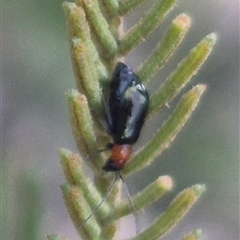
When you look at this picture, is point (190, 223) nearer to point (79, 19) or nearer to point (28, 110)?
point (28, 110)

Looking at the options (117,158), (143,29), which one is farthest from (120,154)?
(143,29)

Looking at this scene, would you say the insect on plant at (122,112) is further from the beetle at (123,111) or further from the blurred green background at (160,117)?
the blurred green background at (160,117)

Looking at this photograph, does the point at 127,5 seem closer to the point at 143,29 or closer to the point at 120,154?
the point at 143,29

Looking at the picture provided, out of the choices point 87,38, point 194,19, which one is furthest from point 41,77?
point 87,38

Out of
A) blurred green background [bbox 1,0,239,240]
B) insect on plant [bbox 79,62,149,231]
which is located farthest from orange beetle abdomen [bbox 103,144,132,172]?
blurred green background [bbox 1,0,239,240]

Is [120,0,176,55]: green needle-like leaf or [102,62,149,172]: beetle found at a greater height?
[120,0,176,55]: green needle-like leaf

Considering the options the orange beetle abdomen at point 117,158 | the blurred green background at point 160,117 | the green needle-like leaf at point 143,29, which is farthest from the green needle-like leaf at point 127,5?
the blurred green background at point 160,117

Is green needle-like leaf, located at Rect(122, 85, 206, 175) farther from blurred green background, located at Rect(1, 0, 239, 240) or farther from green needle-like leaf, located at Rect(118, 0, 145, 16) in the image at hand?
blurred green background, located at Rect(1, 0, 239, 240)

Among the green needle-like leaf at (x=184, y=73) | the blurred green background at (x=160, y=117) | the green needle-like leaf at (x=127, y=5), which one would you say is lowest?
the blurred green background at (x=160, y=117)
